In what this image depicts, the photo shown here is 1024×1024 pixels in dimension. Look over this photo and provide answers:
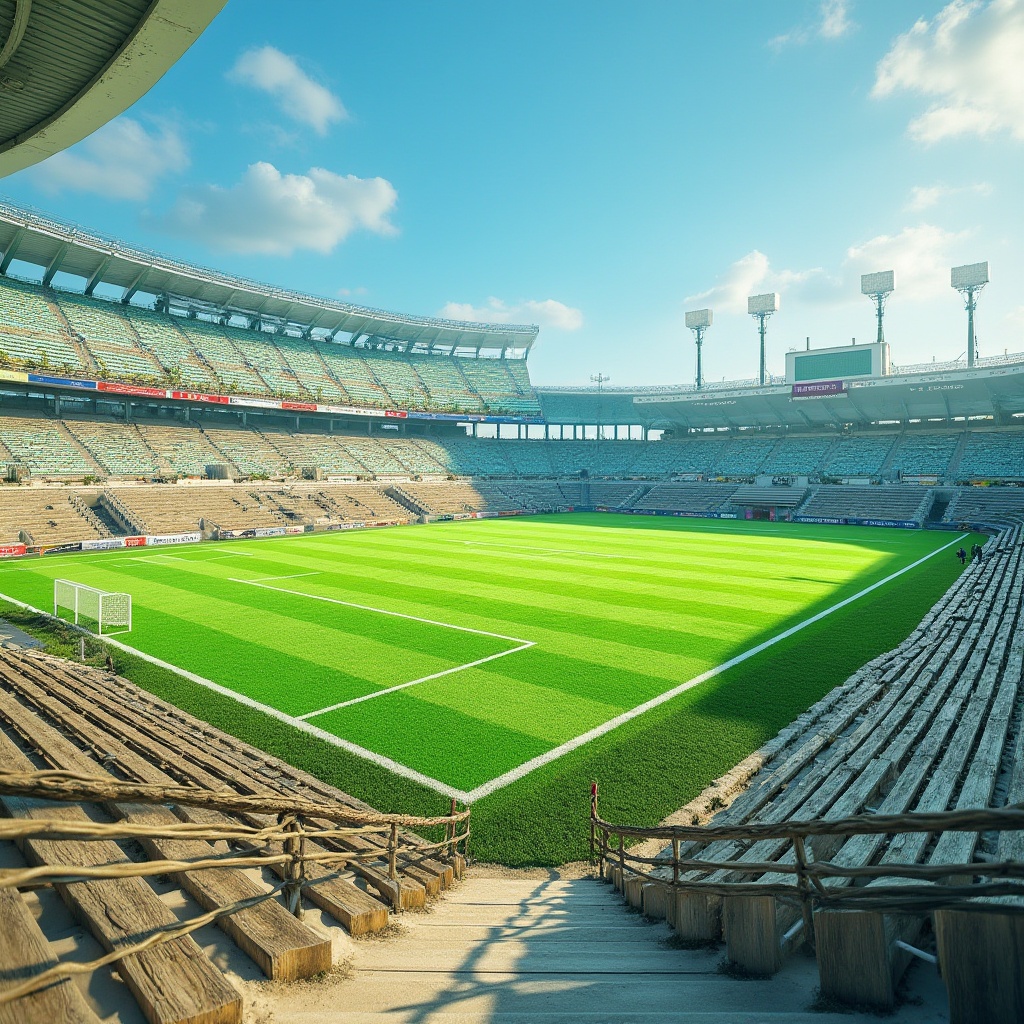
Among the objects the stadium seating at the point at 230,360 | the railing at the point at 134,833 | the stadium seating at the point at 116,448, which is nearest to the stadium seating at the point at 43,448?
the stadium seating at the point at 116,448

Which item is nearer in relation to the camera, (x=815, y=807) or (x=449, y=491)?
(x=815, y=807)

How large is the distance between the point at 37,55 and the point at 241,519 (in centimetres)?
4212

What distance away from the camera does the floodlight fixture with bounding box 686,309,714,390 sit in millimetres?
80312

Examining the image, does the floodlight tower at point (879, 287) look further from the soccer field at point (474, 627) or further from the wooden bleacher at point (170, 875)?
the wooden bleacher at point (170, 875)

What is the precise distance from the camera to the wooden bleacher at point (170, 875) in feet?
6.56

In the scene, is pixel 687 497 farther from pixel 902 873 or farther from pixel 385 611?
pixel 902 873

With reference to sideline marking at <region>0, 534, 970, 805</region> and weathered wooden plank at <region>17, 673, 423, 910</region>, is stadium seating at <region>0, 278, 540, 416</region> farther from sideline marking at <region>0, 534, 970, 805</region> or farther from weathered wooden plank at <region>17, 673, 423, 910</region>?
weathered wooden plank at <region>17, 673, 423, 910</region>

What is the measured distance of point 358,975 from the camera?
314 cm

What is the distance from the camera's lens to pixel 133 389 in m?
48.8

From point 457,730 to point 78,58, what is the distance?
11.0 metres

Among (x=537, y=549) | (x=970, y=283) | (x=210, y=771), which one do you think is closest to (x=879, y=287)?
(x=970, y=283)

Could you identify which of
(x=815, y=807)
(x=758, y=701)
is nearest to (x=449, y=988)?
(x=815, y=807)

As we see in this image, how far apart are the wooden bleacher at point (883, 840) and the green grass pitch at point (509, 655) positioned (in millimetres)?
1548

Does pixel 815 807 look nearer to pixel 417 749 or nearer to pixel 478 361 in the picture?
pixel 417 749
